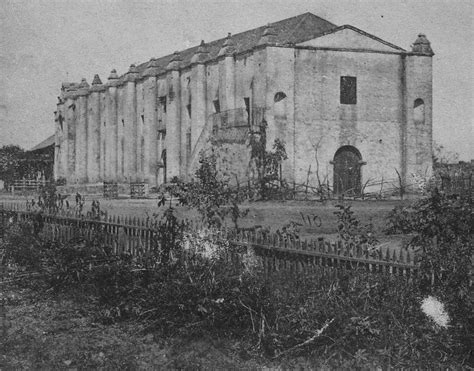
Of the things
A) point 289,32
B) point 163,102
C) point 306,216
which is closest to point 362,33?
point 289,32

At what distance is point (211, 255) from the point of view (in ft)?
27.0

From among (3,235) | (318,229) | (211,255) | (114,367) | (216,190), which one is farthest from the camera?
(318,229)

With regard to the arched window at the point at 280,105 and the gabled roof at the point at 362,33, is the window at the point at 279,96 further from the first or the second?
the gabled roof at the point at 362,33

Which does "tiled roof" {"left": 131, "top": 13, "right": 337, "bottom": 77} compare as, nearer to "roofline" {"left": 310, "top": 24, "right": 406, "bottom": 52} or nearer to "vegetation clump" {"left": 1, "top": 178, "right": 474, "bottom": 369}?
"roofline" {"left": 310, "top": 24, "right": 406, "bottom": 52}

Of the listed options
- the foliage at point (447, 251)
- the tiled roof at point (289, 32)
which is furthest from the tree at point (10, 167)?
the foliage at point (447, 251)

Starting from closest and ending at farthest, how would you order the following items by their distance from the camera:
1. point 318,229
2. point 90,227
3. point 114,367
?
1. point 114,367
2. point 90,227
3. point 318,229

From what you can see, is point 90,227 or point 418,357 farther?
point 90,227

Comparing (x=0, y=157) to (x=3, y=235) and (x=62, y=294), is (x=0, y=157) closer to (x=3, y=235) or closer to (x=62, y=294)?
(x=3, y=235)

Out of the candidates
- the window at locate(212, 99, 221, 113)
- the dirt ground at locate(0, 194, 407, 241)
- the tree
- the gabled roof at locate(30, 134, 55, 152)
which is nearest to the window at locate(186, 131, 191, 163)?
the window at locate(212, 99, 221, 113)

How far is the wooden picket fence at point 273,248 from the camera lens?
6.77 m

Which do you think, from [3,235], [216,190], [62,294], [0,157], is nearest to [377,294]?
[216,190]

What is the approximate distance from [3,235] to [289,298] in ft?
30.2

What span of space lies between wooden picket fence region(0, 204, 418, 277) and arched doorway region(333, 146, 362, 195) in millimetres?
20384

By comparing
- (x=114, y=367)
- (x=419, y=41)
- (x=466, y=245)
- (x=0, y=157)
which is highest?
(x=419, y=41)
